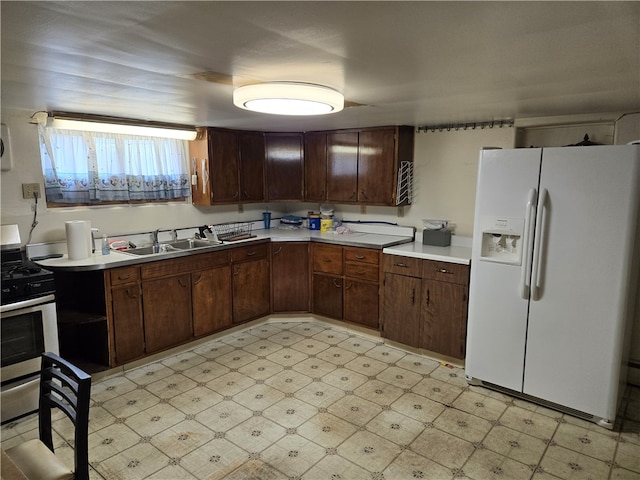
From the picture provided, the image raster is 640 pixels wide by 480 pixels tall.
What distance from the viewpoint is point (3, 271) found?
2643 mm

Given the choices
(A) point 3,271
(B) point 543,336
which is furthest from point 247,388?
(B) point 543,336

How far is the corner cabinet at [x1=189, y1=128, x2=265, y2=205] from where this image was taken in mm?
4055

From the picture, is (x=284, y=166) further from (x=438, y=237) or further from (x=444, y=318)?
(x=444, y=318)

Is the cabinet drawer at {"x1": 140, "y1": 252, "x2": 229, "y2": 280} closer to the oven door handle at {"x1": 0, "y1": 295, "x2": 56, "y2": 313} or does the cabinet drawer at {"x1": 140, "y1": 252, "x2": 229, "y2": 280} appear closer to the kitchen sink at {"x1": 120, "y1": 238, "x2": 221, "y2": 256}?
the kitchen sink at {"x1": 120, "y1": 238, "x2": 221, "y2": 256}

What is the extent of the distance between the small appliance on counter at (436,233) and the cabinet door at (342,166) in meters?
0.82

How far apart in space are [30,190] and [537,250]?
12.1 ft

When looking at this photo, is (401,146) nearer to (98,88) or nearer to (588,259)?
(588,259)

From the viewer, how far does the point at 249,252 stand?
4.11 meters

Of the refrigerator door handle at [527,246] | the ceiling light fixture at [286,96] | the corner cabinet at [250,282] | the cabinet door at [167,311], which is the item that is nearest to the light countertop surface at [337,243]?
the corner cabinet at [250,282]

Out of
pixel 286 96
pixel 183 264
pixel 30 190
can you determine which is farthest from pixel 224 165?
pixel 286 96

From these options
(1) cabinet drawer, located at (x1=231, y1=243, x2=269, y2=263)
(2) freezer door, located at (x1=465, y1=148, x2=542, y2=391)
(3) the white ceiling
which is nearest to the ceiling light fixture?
(3) the white ceiling

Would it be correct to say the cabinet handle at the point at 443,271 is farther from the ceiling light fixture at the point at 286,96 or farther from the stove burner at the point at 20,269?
the stove burner at the point at 20,269

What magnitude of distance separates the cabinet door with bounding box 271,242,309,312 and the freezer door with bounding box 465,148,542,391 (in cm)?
183

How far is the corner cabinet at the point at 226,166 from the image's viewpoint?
4.05 m
